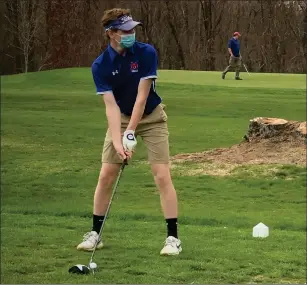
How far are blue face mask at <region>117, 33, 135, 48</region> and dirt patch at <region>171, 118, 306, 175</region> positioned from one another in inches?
201

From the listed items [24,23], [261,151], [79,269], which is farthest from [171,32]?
[79,269]

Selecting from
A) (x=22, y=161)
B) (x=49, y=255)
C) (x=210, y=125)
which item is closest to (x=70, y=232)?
(x=49, y=255)

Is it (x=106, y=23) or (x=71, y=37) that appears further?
(x=71, y=37)

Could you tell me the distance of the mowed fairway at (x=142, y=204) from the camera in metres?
4.22

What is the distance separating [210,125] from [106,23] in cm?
960

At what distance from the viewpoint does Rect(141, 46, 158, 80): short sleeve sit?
4527 millimetres

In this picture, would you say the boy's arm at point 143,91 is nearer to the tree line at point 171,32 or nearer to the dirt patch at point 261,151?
the dirt patch at point 261,151

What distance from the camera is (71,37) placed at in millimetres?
18859

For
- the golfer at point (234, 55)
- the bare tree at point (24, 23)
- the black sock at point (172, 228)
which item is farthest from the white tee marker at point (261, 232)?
the golfer at point (234, 55)

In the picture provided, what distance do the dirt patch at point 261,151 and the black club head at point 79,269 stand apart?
18.2 feet

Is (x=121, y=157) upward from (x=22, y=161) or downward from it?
upward

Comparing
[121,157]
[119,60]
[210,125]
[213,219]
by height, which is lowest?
[210,125]

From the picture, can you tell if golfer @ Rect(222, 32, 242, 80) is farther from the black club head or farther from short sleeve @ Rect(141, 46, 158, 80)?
the black club head

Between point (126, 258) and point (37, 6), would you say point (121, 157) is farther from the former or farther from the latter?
point (37, 6)
